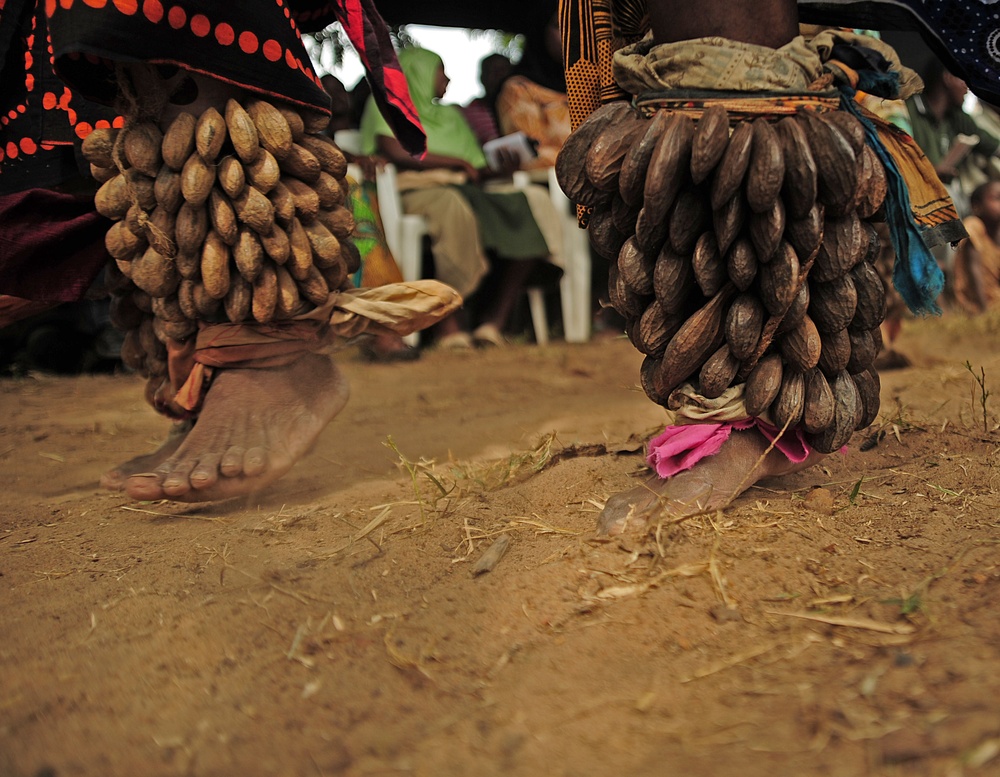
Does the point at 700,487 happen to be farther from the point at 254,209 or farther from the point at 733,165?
the point at 254,209

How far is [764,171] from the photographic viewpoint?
120 cm

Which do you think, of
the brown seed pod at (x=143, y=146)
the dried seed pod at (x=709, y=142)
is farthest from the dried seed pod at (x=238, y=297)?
the dried seed pod at (x=709, y=142)

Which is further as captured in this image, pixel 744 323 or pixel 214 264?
pixel 214 264

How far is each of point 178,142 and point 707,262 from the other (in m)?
1.04

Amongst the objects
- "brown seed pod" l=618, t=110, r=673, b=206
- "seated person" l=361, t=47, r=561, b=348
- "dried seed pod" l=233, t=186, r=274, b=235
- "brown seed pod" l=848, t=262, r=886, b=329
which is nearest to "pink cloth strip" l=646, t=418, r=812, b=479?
"brown seed pod" l=848, t=262, r=886, b=329

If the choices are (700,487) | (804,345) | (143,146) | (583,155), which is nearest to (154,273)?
(143,146)

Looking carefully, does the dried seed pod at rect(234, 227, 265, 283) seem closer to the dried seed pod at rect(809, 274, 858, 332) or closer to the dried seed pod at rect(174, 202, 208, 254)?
the dried seed pod at rect(174, 202, 208, 254)

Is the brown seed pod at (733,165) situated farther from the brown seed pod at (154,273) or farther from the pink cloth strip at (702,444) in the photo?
the brown seed pod at (154,273)

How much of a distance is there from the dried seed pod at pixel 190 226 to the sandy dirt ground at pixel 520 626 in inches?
21.4

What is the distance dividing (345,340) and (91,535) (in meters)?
0.68

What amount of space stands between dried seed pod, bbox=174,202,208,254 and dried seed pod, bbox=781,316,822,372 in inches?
44.3

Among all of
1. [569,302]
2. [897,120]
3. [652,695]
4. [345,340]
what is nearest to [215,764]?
[652,695]

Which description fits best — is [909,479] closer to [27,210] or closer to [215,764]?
[215,764]

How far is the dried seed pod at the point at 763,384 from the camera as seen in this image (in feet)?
4.47
